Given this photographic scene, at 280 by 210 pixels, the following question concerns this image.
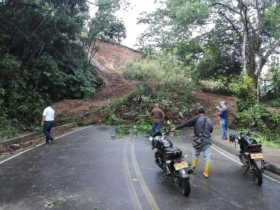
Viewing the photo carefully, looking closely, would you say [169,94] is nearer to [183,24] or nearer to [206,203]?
[183,24]

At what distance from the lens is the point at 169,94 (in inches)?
1113

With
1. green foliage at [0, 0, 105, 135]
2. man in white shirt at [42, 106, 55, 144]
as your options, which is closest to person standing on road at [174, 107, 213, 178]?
man in white shirt at [42, 106, 55, 144]

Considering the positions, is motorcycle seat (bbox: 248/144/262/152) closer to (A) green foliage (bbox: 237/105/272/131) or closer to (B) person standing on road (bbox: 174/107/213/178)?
(B) person standing on road (bbox: 174/107/213/178)

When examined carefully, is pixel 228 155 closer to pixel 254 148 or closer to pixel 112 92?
pixel 254 148

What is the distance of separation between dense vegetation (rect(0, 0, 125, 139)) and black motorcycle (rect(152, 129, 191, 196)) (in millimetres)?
10287

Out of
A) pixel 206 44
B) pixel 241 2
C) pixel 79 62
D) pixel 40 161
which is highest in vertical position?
pixel 241 2

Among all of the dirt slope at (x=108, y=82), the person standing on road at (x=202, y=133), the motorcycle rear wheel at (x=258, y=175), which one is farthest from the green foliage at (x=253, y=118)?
the motorcycle rear wheel at (x=258, y=175)

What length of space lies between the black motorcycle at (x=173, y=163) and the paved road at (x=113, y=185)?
8.6 inches

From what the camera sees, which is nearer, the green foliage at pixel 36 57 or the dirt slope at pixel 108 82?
the green foliage at pixel 36 57

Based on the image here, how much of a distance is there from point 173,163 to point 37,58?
2229cm

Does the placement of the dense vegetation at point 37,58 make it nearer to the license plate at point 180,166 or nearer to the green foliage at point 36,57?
the green foliage at point 36,57

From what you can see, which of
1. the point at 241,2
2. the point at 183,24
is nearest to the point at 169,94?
the point at 183,24

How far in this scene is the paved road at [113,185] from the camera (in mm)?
7621

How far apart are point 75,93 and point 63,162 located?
21.2 metres
